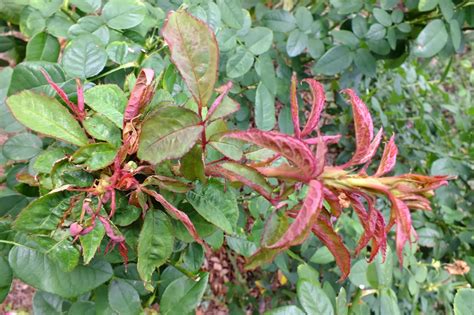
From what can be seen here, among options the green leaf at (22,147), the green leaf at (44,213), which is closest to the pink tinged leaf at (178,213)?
the green leaf at (44,213)

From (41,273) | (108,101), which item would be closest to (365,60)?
(108,101)

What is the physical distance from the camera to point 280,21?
1.34 meters

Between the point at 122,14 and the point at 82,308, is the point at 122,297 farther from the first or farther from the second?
the point at 122,14

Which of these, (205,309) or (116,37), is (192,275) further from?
(205,309)

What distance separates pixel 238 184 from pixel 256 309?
1.37 meters

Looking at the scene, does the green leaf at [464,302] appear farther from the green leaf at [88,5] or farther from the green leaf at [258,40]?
the green leaf at [88,5]

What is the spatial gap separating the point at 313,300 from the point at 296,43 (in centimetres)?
73

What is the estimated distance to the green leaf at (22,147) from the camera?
0.81 m

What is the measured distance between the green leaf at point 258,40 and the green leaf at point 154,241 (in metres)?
0.57

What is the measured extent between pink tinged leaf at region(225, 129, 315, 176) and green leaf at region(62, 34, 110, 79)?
1.24ft

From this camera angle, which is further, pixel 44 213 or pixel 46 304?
pixel 46 304

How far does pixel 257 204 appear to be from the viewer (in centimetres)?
101

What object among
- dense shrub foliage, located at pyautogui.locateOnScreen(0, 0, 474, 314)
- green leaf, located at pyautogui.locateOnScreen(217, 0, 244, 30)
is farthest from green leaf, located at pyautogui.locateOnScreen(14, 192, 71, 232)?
green leaf, located at pyautogui.locateOnScreen(217, 0, 244, 30)

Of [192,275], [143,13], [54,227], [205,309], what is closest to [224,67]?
[143,13]
